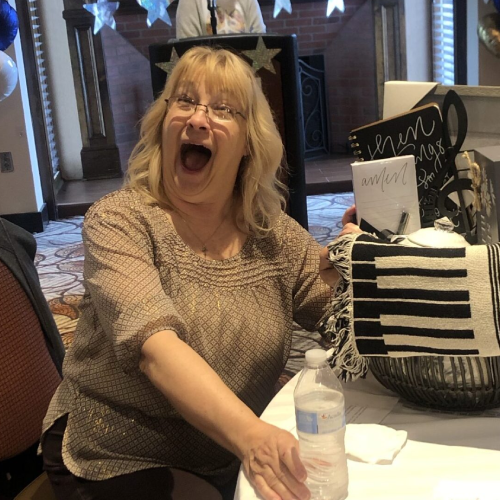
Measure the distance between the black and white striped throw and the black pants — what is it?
1.51ft

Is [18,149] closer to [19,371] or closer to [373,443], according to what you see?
[19,371]

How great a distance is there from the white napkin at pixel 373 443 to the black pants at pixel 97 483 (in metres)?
0.39

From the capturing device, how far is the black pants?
1208 millimetres

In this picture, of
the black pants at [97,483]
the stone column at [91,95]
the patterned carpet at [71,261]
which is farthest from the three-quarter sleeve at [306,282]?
the stone column at [91,95]

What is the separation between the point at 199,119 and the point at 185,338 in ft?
1.38

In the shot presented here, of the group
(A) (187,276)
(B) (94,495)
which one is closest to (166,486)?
(B) (94,495)

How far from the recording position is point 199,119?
137 cm

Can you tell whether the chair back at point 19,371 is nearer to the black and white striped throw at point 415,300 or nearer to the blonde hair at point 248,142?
the blonde hair at point 248,142

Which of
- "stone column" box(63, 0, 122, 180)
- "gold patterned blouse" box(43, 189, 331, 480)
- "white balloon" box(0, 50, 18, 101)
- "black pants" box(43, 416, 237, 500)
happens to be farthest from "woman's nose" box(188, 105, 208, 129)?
"stone column" box(63, 0, 122, 180)

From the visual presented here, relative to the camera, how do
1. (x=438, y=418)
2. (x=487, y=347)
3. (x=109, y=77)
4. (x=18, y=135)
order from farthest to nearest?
(x=109, y=77), (x=18, y=135), (x=438, y=418), (x=487, y=347)

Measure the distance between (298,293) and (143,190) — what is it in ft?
1.15

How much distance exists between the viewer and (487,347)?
2.81 feet

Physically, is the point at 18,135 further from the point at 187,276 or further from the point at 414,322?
the point at 414,322

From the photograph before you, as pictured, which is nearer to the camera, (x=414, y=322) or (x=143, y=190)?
(x=414, y=322)
